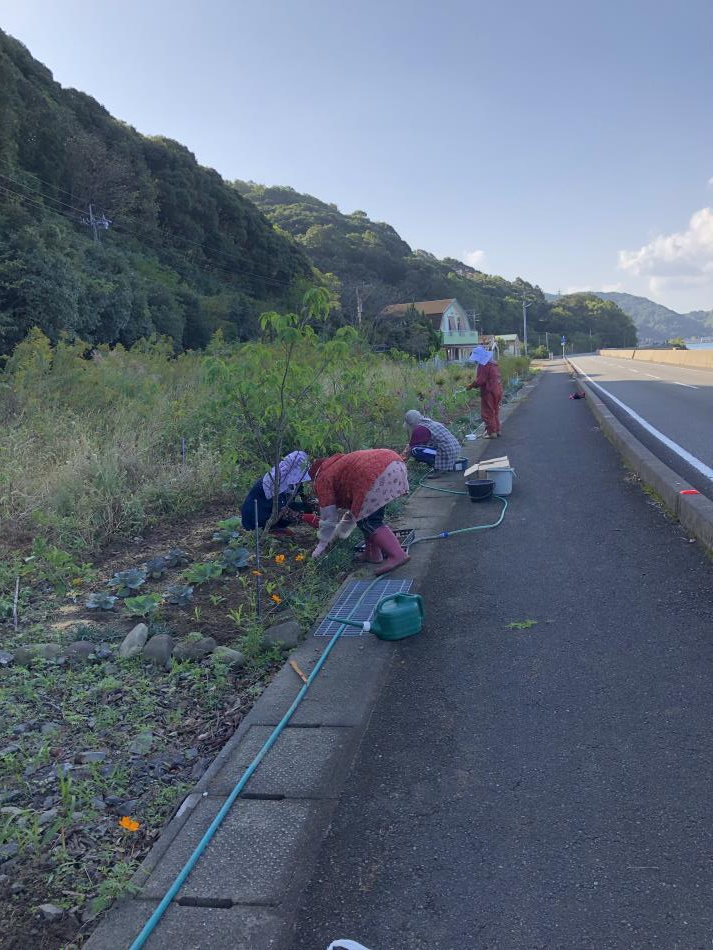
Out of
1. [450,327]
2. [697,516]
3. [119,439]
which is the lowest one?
[697,516]

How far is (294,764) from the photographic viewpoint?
9.84ft

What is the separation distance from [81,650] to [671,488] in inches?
206

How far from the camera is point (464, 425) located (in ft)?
46.1

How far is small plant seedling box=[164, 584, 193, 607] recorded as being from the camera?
4.78 meters

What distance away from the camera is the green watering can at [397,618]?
161 inches

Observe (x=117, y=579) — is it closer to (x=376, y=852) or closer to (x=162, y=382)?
(x=376, y=852)

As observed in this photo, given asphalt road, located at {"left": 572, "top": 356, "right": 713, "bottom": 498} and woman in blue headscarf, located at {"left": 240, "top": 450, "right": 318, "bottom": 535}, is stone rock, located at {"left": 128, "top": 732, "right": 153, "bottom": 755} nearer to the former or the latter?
woman in blue headscarf, located at {"left": 240, "top": 450, "right": 318, "bottom": 535}

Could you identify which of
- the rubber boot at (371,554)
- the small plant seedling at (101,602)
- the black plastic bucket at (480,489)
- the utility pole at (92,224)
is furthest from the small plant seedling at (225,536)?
the utility pole at (92,224)

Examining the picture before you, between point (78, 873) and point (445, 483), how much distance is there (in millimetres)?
6787

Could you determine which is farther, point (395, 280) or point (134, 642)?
point (395, 280)

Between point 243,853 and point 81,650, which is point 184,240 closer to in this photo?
point 81,650

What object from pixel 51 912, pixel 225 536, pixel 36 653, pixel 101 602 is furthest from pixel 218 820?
pixel 225 536

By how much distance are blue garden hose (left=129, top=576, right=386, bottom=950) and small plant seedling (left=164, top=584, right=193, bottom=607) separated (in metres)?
1.26

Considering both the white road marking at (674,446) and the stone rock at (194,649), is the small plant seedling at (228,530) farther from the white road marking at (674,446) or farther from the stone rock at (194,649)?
the white road marking at (674,446)
